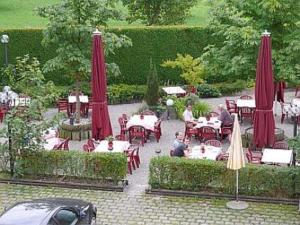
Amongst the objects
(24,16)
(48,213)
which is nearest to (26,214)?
(48,213)

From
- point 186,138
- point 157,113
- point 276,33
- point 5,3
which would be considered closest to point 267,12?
point 276,33

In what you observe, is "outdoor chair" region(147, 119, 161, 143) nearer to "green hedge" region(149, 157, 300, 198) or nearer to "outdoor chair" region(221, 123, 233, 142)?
"outdoor chair" region(221, 123, 233, 142)

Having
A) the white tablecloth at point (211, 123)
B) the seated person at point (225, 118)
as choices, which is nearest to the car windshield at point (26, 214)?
the white tablecloth at point (211, 123)

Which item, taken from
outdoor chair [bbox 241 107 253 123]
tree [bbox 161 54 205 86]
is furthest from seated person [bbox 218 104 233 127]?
tree [bbox 161 54 205 86]

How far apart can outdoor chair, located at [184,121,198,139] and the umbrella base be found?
604 cm

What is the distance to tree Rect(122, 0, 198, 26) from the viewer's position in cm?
3769

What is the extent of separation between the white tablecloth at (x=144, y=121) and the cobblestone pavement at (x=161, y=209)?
539cm

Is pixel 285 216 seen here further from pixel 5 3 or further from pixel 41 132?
pixel 5 3

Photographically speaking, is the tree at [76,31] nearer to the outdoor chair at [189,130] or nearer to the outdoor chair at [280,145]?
the outdoor chair at [189,130]

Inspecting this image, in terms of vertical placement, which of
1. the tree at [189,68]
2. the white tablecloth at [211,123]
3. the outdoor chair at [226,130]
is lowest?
the outdoor chair at [226,130]

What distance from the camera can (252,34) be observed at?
73.5ft

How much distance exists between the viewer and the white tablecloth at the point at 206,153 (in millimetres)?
20141

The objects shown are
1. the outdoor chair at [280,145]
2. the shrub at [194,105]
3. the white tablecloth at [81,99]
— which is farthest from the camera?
the white tablecloth at [81,99]

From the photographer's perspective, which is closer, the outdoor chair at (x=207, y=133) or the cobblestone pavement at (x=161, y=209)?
the cobblestone pavement at (x=161, y=209)
